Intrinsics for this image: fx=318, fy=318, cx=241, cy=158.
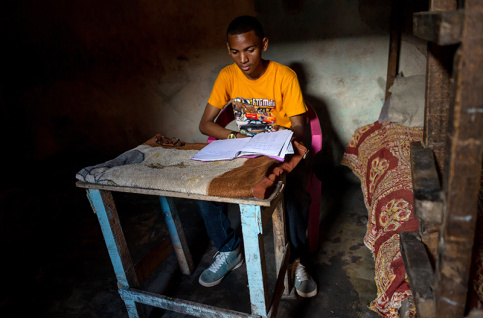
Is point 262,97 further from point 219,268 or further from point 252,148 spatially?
point 219,268

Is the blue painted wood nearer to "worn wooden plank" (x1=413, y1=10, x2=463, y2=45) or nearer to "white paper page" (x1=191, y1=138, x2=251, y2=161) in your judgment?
"white paper page" (x1=191, y1=138, x2=251, y2=161)

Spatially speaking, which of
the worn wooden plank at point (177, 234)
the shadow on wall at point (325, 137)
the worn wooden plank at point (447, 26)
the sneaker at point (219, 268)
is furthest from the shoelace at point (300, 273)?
the worn wooden plank at point (447, 26)

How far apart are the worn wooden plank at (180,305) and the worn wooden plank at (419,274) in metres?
0.73

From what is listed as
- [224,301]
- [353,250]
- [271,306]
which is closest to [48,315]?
[224,301]

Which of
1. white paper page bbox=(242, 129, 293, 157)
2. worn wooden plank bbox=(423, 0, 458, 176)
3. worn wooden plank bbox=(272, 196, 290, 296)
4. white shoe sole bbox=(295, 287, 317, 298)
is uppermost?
worn wooden plank bbox=(423, 0, 458, 176)

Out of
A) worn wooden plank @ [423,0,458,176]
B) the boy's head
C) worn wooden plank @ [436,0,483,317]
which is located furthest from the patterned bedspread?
the boy's head

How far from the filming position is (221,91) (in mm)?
2000

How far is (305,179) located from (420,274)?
993 millimetres

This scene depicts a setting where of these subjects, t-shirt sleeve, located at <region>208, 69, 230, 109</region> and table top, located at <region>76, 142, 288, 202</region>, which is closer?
table top, located at <region>76, 142, 288, 202</region>

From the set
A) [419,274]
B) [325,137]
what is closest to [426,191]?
[419,274]

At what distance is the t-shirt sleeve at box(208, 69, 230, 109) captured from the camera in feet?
6.52

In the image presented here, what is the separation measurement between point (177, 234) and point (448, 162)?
1.61 m

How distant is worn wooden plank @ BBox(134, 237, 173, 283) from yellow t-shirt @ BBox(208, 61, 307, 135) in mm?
959

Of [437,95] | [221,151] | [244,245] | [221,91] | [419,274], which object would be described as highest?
[437,95]
